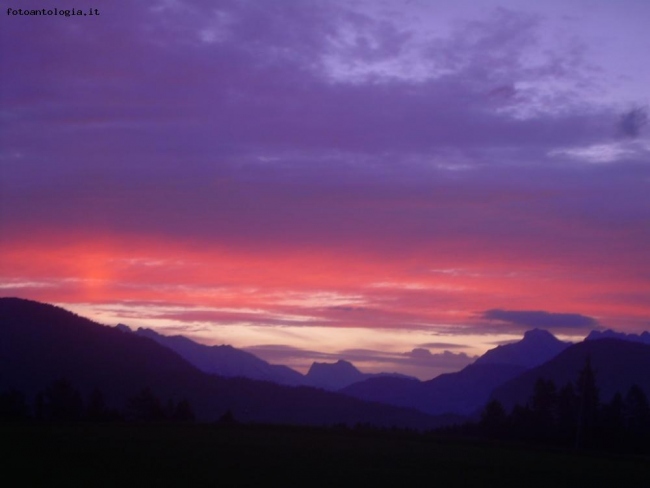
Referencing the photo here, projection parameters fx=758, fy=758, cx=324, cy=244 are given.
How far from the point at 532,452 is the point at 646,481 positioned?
31.8ft

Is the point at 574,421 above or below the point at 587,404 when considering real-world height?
below

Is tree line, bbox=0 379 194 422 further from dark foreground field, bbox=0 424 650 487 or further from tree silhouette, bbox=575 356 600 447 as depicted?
tree silhouette, bbox=575 356 600 447

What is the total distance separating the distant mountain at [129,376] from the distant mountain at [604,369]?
18299 millimetres

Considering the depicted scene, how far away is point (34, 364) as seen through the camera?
12744cm

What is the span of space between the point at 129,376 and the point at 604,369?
287ft

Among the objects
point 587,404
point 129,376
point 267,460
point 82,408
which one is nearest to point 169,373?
point 129,376

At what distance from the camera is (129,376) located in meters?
131

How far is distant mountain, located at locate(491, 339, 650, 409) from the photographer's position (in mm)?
137750

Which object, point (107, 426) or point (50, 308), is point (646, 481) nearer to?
point (107, 426)

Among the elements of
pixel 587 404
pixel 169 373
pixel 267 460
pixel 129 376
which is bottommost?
pixel 129 376

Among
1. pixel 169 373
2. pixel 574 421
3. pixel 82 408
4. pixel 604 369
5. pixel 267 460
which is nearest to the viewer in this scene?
pixel 267 460

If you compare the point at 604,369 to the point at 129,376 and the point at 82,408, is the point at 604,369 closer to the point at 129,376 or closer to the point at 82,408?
the point at 129,376

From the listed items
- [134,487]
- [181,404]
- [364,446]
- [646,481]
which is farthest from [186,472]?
[181,404]

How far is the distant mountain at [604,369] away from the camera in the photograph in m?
138
